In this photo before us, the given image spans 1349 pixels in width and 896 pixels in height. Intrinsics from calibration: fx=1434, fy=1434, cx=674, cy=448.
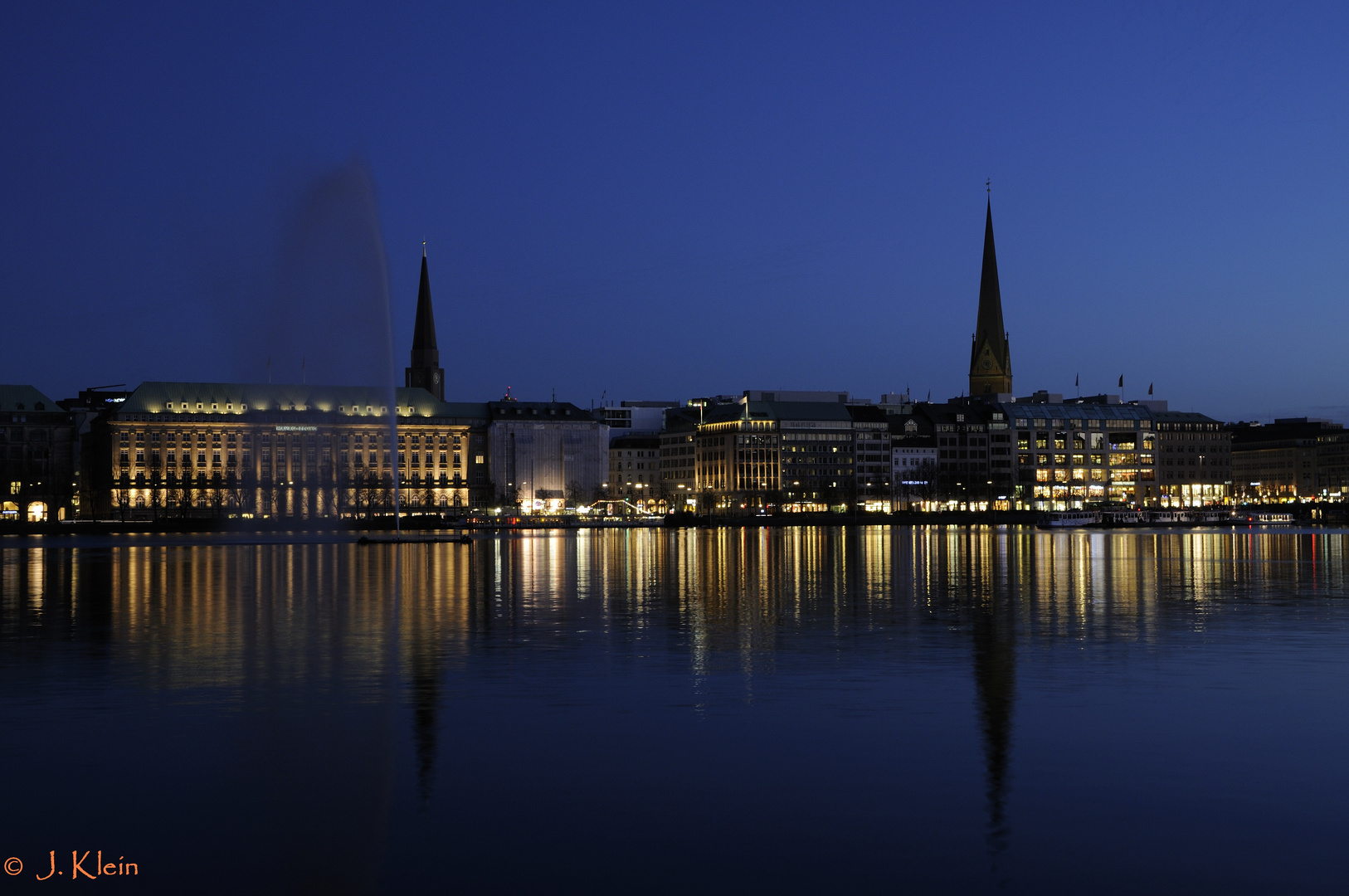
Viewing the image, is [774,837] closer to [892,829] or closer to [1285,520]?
[892,829]

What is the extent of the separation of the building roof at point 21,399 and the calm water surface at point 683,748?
172 meters

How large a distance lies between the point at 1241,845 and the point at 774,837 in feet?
13.2

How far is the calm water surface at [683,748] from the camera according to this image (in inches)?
469

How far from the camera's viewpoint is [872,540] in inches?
4129

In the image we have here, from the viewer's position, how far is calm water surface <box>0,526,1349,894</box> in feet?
39.1

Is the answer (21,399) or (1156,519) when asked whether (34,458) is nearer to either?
(21,399)

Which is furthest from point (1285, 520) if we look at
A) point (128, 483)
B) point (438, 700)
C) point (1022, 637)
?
point (438, 700)
